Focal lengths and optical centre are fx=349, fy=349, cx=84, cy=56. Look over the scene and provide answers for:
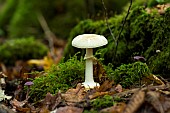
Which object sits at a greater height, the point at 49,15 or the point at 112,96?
the point at 49,15

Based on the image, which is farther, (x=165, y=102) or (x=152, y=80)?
(x=152, y=80)

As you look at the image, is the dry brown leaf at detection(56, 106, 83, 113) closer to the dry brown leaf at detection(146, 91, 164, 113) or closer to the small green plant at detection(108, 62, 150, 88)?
the dry brown leaf at detection(146, 91, 164, 113)

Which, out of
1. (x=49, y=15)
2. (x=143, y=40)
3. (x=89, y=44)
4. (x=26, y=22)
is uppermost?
(x=49, y=15)

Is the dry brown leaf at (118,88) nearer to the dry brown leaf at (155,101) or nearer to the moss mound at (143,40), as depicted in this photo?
the dry brown leaf at (155,101)

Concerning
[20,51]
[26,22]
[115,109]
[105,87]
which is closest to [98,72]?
[105,87]

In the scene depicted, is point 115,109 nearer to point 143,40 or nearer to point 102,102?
point 102,102
